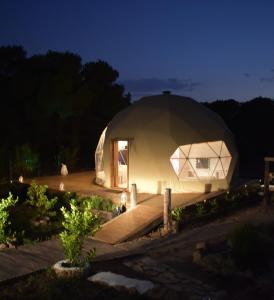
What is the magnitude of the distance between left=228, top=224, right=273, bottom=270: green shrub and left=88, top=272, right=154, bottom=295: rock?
1.76m

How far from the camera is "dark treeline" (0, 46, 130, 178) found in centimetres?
2208

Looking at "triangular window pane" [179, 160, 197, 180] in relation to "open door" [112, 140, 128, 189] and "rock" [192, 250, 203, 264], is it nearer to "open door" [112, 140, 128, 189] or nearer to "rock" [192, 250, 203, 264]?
"open door" [112, 140, 128, 189]

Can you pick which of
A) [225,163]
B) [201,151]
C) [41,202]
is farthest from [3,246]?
[225,163]

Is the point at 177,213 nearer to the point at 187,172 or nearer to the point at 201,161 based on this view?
the point at 187,172

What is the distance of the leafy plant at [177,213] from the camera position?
35.7 feet

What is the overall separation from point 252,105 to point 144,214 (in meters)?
21.6

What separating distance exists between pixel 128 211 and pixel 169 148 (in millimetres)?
3204

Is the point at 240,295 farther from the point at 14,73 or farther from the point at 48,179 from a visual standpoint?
the point at 14,73

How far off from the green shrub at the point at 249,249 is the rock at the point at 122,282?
176 centimetres

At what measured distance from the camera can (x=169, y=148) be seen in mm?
14070

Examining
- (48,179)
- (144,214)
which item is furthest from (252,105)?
(144,214)

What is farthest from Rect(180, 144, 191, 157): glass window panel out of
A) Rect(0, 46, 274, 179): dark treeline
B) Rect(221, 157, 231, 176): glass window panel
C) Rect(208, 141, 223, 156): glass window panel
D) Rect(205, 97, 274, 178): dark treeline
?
Rect(205, 97, 274, 178): dark treeline

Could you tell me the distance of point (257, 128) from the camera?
2912 centimetres

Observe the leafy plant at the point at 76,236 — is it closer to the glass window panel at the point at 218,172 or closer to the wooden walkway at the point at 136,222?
the wooden walkway at the point at 136,222
